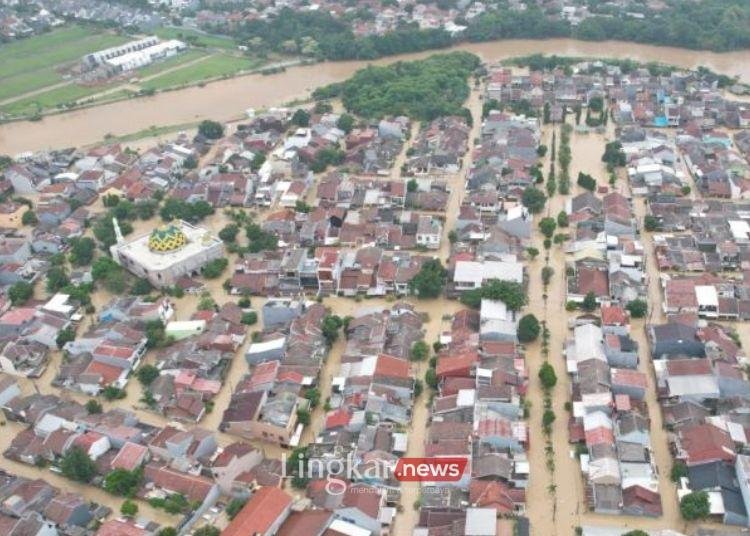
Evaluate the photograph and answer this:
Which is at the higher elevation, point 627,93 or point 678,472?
point 627,93

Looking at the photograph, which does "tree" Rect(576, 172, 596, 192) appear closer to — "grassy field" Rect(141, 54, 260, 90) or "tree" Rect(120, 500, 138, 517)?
"tree" Rect(120, 500, 138, 517)

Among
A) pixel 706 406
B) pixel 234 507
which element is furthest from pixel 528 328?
pixel 234 507

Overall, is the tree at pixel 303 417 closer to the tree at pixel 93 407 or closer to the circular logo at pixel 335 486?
the circular logo at pixel 335 486

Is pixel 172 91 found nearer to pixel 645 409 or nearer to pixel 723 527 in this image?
pixel 645 409

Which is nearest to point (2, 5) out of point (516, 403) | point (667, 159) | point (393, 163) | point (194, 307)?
point (393, 163)

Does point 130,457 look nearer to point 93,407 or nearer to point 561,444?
point 93,407

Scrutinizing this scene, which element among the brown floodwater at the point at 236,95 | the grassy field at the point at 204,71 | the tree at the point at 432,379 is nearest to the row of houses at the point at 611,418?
the tree at the point at 432,379

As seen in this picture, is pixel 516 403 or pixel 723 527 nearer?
pixel 723 527
